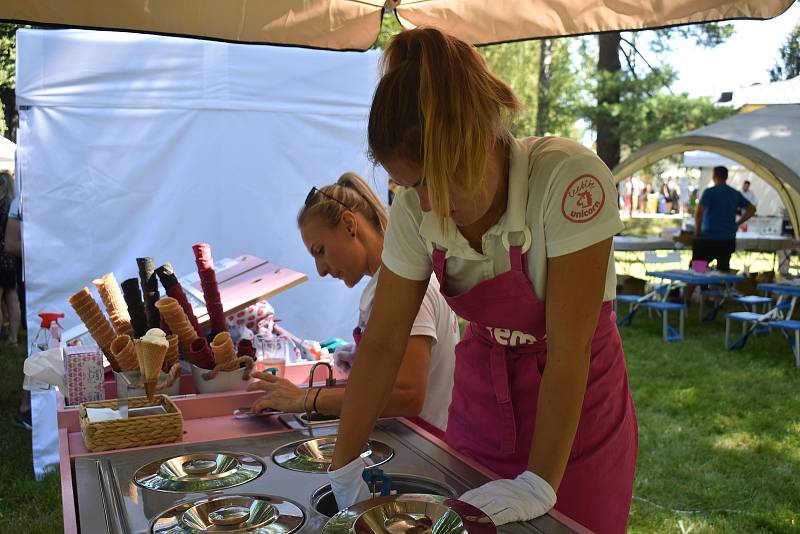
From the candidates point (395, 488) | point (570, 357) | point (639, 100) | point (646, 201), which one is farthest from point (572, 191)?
point (646, 201)

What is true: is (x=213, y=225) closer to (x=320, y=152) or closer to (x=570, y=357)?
(x=320, y=152)

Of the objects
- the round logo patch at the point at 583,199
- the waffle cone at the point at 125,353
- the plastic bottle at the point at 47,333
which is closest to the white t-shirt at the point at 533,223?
the round logo patch at the point at 583,199

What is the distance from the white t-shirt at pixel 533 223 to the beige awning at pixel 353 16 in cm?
93

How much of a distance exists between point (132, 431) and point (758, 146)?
879cm

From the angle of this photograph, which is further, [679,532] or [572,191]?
[679,532]

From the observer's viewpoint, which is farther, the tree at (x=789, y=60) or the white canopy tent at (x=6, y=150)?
the tree at (x=789, y=60)

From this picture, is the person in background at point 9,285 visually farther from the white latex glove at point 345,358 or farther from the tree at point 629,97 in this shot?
the tree at point 629,97

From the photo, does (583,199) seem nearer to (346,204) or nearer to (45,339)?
(346,204)

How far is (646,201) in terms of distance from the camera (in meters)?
24.6

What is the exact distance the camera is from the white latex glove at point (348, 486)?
135cm

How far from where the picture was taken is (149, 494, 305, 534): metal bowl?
121 centimetres

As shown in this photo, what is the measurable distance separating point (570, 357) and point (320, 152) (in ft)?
11.3

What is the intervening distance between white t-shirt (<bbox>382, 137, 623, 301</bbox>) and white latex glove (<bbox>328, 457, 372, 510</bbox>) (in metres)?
0.39

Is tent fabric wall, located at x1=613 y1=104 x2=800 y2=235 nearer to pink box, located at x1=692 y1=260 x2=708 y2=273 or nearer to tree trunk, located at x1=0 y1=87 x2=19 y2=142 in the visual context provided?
pink box, located at x1=692 y1=260 x2=708 y2=273
